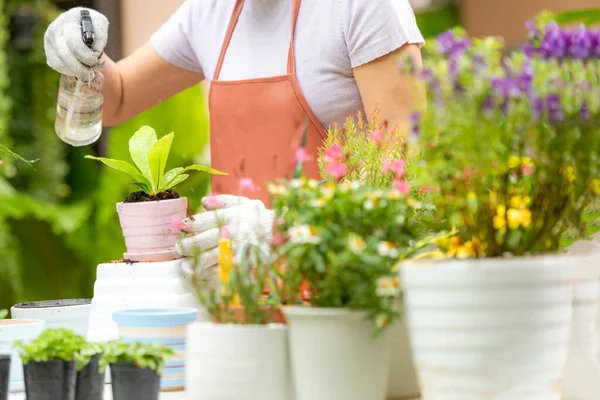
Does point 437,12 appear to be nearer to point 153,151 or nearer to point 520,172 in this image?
point 153,151

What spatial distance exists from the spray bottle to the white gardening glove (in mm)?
483

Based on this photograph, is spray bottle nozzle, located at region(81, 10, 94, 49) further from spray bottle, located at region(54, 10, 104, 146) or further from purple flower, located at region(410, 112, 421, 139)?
purple flower, located at region(410, 112, 421, 139)

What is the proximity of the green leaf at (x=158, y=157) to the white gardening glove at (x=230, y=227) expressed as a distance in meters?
0.16

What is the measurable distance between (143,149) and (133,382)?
47 cm

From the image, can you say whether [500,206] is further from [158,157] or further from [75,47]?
[75,47]

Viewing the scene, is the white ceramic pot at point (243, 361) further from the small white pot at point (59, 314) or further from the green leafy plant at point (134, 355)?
the small white pot at point (59, 314)

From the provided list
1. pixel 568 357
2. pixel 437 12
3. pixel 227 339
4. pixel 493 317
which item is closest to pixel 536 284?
pixel 493 317

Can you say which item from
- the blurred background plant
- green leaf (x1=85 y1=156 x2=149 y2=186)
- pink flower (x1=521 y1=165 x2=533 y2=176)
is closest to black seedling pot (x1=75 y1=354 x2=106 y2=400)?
green leaf (x1=85 y1=156 x2=149 y2=186)

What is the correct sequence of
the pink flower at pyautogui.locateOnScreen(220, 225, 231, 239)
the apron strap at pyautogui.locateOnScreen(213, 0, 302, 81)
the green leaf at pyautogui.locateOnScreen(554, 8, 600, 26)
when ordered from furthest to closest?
the apron strap at pyautogui.locateOnScreen(213, 0, 302, 81) < the green leaf at pyautogui.locateOnScreen(554, 8, 600, 26) < the pink flower at pyautogui.locateOnScreen(220, 225, 231, 239)

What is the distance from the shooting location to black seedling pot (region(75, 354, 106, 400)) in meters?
0.96

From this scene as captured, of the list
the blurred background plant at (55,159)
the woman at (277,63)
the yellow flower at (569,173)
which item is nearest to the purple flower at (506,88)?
the yellow flower at (569,173)

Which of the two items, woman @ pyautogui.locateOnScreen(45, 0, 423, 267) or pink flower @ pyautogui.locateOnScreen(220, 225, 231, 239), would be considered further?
woman @ pyautogui.locateOnScreen(45, 0, 423, 267)

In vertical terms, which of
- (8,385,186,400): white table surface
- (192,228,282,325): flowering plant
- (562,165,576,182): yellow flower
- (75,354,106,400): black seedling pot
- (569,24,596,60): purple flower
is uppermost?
(569,24,596,60): purple flower

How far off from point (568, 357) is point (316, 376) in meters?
0.25
